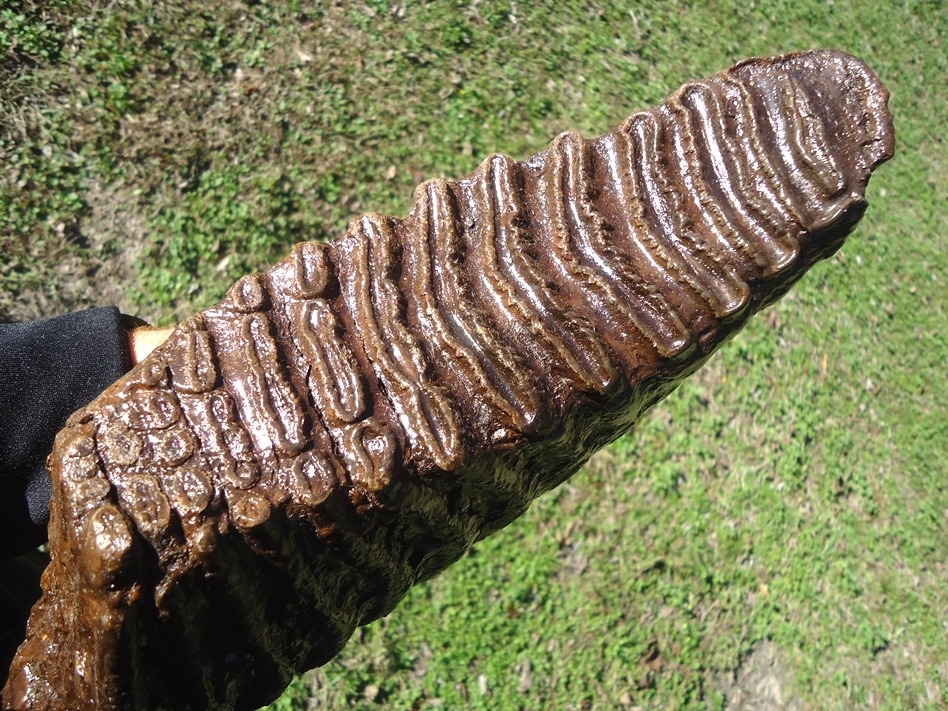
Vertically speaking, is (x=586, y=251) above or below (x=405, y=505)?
above

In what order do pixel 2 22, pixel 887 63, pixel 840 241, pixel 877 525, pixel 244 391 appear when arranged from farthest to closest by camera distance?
pixel 887 63 < pixel 877 525 < pixel 2 22 < pixel 840 241 < pixel 244 391

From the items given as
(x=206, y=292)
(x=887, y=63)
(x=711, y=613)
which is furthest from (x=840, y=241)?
(x=887, y=63)

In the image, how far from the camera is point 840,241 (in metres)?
1.39

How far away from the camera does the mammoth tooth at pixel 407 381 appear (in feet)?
3.39

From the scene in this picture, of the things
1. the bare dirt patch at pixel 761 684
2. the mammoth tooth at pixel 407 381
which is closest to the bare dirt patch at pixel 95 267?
the mammoth tooth at pixel 407 381

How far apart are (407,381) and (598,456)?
6.90ft

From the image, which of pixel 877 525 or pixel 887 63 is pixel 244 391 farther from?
pixel 887 63

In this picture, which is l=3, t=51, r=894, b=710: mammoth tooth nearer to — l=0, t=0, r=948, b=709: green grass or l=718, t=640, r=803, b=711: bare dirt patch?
l=0, t=0, r=948, b=709: green grass

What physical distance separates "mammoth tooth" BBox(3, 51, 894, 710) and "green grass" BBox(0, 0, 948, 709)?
5.17 ft

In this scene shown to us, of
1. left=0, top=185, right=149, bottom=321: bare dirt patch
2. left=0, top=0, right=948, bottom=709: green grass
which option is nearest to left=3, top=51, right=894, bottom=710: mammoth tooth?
left=0, top=0, right=948, bottom=709: green grass

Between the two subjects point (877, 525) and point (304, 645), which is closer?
point (304, 645)

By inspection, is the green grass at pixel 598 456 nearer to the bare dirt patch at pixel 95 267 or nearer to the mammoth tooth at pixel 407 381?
the bare dirt patch at pixel 95 267

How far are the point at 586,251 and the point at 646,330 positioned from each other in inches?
6.5

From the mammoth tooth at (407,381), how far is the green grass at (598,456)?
5.17 feet
